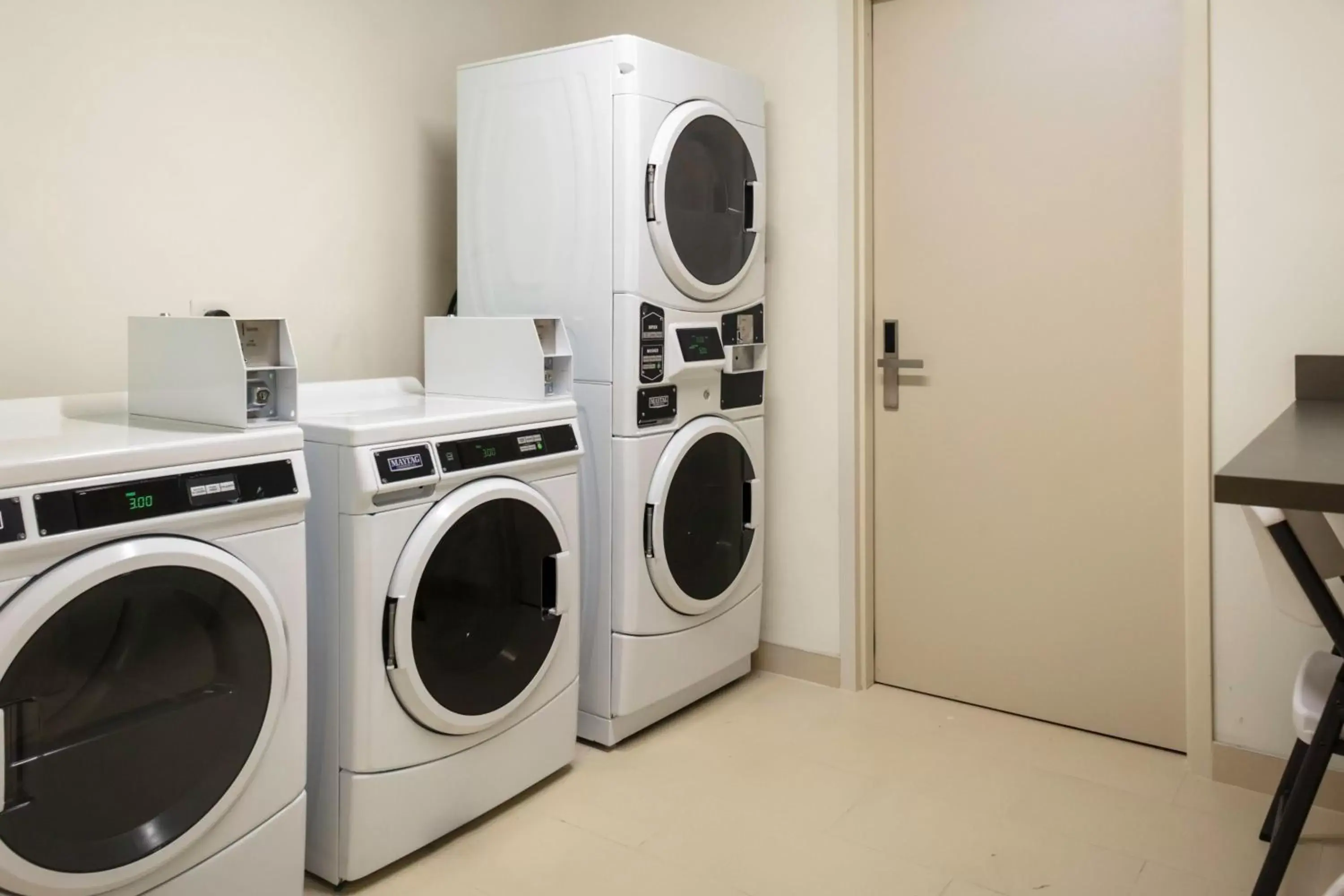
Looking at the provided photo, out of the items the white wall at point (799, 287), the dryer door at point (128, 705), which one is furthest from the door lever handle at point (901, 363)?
the dryer door at point (128, 705)

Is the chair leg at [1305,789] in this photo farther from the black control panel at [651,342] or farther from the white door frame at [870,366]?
the black control panel at [651,342]

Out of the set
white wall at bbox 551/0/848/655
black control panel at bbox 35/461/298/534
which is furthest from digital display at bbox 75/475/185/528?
white wall at bbox 551/0/848/655

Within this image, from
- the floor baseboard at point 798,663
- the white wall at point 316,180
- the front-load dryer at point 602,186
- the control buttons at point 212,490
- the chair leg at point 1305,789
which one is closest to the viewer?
the control buttons at point 212,490

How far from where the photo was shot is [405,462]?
1887mm

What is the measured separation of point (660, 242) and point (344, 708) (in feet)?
4.25

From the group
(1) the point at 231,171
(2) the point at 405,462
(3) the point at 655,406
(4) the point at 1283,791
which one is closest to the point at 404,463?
(2) the point at 405,462

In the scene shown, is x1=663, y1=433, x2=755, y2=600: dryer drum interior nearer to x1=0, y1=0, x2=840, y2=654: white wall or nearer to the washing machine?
x1=0, y1=0, x2=840, y2=654: white wall

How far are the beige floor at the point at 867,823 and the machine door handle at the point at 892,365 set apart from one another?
911 mm

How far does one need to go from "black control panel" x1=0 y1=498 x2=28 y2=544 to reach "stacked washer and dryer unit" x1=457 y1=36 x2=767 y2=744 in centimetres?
135

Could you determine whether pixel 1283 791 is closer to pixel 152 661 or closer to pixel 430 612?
pixel 430 612

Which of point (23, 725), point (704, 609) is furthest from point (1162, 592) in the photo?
point (23, 725)

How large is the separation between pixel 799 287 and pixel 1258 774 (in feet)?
5.57

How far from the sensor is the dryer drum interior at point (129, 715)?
138 cm

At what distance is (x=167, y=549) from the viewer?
149 cm
